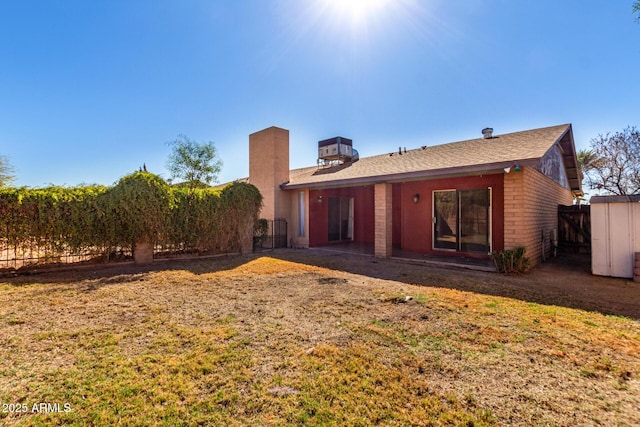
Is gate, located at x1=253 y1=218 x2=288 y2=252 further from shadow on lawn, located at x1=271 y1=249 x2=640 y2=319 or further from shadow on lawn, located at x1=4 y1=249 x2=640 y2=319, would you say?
shadow on lawn, located at x1=271 y1=249 x2=640 y2=319

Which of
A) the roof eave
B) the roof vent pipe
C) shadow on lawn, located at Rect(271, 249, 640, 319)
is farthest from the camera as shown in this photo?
the roof vent pipe

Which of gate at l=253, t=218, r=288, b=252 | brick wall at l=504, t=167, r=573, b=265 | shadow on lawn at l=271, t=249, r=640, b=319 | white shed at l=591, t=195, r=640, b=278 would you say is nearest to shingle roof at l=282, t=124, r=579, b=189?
brick wall at l=504, t=167, r=573, b=265

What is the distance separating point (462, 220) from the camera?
9.59 metres

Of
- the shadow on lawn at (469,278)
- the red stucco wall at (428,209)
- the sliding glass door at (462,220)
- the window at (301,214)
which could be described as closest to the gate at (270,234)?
the window at (301,214)

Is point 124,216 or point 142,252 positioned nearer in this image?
point 124,216

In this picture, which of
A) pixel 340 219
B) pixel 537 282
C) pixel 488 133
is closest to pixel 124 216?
pixel 340 219

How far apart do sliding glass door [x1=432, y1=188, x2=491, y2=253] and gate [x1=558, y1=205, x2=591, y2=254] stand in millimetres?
4833

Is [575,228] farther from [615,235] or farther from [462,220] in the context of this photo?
[462,220]

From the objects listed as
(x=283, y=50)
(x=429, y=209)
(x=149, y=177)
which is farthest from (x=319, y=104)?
(x=149, y=177)

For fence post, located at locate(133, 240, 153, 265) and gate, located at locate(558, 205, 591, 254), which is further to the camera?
gate, located at locate(558, 205, 591, 254)

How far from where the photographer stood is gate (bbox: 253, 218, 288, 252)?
12518mm

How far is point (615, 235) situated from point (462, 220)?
3.54 meters

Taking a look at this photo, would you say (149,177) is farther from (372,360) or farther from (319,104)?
(372,360)

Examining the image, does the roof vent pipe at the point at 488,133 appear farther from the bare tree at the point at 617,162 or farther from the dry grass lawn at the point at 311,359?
the bare tree at the point at 617,162
